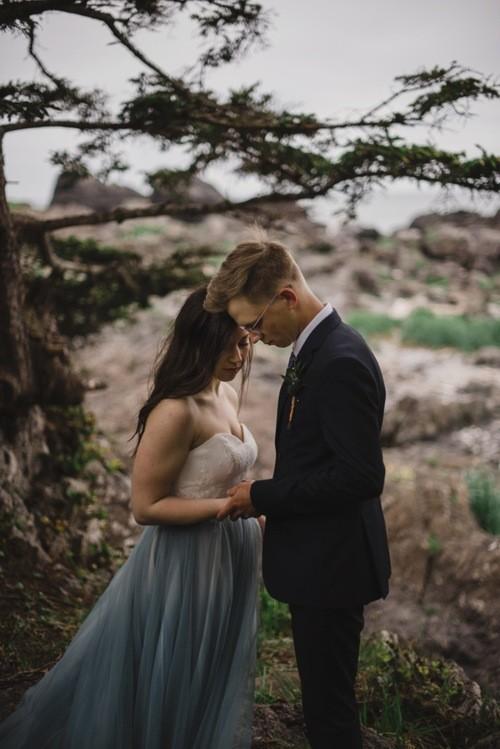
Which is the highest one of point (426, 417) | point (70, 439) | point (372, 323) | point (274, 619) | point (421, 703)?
point (372, 323)

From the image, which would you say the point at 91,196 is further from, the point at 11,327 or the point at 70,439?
the point at 11,327

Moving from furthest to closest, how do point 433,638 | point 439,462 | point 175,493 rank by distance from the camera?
point 439,462 < point 433,638 < point 175,493

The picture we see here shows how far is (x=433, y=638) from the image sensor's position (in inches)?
205

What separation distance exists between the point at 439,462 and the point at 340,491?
6.58 meters

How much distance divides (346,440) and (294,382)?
1.25 feet

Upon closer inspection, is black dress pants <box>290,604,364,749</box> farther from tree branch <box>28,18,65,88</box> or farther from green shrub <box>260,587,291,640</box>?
tree branch <box>28,18,65,88</box>

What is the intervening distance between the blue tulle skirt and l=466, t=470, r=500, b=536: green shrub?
4.30 metres

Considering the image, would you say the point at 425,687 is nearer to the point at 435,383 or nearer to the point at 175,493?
the point at 175,493

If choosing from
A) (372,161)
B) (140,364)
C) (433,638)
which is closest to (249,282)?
(372,161)

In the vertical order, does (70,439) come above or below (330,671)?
above

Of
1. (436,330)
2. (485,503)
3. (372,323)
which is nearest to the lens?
(485,503)

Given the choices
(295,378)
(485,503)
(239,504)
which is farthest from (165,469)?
(485,503)

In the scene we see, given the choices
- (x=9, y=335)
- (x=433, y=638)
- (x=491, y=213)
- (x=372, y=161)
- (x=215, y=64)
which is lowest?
(x=433, y=638)

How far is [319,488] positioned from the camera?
7.38ft
